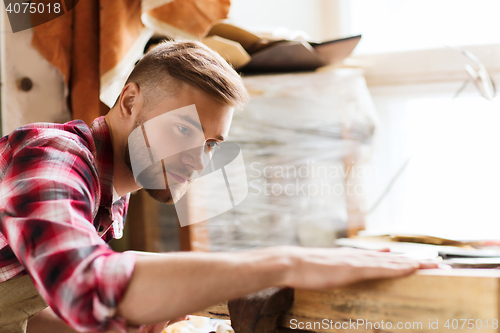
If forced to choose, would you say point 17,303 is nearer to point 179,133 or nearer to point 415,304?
point 179,133

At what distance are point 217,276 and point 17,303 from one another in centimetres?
40

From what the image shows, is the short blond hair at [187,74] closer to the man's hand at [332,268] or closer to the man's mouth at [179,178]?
the man's mouth at [179,178]

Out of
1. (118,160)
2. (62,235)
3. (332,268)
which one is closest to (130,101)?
(118,160)

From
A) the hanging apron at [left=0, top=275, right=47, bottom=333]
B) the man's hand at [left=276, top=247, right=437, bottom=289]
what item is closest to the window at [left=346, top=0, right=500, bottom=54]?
the man's hand at [left=276, top=247, right=437, bottom=289]

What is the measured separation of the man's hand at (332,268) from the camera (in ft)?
1.31

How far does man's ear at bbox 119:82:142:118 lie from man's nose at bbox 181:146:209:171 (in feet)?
0.40

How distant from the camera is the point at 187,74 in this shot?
0.64 metres

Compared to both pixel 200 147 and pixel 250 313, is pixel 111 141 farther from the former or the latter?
pixel 250 313

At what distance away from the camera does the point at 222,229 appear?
1273 mm

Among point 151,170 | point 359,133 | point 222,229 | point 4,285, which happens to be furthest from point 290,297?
point 359,133

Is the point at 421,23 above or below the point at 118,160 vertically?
above

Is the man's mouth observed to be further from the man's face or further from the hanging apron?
the hanging apron

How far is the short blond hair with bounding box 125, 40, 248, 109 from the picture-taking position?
0.63 m

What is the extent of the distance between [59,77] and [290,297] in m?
1.04
